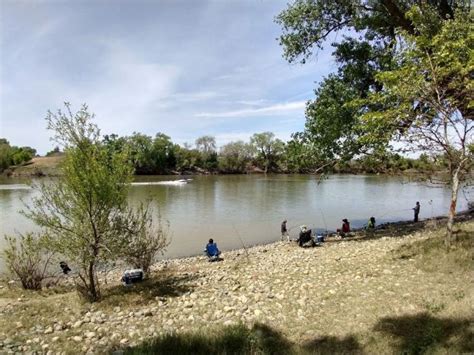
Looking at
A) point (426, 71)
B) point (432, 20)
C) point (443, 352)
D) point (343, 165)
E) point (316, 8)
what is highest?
point (316, 8)

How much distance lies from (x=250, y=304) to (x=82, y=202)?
18.1 ft

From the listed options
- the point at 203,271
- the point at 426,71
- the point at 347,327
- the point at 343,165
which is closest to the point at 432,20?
the point at 426,71

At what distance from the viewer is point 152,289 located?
11469 mm

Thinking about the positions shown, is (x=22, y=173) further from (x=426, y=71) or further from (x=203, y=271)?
(x=426, y=71)

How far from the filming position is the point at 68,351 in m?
7.01

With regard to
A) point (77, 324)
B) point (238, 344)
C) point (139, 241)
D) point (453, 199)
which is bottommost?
point (77, 324)

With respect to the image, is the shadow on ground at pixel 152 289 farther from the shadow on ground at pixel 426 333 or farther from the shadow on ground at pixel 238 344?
the shadow on ground at pixel 426 333

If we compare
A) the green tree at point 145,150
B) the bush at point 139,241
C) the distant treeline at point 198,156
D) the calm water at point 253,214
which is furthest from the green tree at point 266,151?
the bush at point 139,241

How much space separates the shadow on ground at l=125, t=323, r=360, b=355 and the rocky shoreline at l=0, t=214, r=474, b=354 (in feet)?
0.92

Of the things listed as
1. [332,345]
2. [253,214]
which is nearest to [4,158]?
[253,214]

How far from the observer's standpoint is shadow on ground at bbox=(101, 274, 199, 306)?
34.6 feet

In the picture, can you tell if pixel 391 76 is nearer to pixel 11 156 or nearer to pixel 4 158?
pixel 4 158

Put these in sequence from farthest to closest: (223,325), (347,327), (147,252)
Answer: (147,252) < (223,325) < (347,327)

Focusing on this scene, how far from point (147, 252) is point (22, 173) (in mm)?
115705
